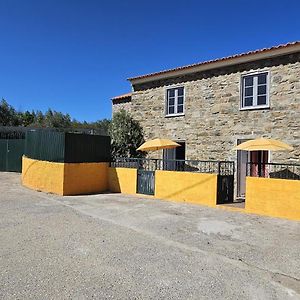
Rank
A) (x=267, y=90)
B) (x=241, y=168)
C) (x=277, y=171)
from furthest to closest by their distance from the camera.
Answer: (x=241, y=168), (x=267, y=90), (x=277, y=171)

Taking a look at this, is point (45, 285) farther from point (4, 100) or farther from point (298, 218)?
point (4, 100)

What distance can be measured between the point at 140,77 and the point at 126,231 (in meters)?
10.2

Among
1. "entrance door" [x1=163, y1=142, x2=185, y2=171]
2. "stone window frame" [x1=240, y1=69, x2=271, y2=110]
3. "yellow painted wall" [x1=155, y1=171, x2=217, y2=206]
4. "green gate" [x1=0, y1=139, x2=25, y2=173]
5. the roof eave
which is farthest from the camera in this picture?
"green gate" [x1=0, y1=139, x2=25, y2=173]

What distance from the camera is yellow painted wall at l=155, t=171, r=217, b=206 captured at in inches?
401

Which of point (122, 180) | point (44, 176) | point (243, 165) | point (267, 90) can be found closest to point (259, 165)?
point (243, 165)

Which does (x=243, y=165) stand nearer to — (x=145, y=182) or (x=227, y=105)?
(x=227, y=105)

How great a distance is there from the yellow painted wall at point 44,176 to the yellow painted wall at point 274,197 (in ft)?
23.4

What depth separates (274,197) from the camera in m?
8.78

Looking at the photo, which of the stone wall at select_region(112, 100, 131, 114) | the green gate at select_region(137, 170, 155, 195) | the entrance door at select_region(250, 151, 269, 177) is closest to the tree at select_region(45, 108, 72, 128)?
the stone wall at select_region(112, 100, 131, 114)

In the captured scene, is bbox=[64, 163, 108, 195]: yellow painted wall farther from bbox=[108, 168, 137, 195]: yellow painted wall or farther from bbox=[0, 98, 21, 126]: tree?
bbox=[0, 98, 21, 126]: tree

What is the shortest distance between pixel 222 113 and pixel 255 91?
1.55m

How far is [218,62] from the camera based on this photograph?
1261 centimetres

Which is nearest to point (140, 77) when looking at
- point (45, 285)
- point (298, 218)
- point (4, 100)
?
point (298, 218)

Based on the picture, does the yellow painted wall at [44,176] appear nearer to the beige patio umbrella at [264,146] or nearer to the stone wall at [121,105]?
the stone wall at [121,105]
